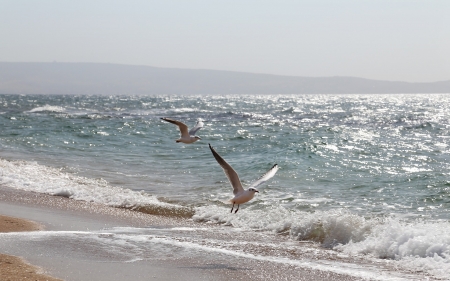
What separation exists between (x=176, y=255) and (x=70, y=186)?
7.45m

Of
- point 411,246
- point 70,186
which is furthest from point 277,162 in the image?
point 411,246

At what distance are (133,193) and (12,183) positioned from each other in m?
3.29

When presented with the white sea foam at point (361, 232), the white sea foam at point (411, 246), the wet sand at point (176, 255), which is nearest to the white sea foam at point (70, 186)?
the wet sand at point (176, 255)

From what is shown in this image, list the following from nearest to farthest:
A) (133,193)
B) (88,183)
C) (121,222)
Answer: (121,222) → (133,193) → (88,183)

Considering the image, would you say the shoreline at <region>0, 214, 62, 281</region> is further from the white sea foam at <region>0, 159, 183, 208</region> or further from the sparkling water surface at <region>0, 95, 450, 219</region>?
the white sea foam at <region>0, 159, 183, 208</region>

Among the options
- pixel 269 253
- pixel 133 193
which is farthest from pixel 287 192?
pixel 269 253

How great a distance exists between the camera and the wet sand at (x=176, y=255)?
8438 mm

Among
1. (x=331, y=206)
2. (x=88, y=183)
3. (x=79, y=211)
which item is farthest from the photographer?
(x=88, y=183)

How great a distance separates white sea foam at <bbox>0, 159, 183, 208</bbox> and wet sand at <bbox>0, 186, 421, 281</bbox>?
1.84 metres

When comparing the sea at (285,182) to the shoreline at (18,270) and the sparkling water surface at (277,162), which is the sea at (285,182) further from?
the shoreline at (18,270)

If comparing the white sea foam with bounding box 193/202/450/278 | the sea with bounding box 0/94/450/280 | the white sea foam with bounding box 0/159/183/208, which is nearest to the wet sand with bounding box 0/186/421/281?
the white sea foam with bounding box 193/202/450/278

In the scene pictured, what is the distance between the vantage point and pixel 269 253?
9938 millimetres

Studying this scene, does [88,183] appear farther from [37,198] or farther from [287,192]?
[287,192]

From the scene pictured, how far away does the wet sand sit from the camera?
8438 mm
